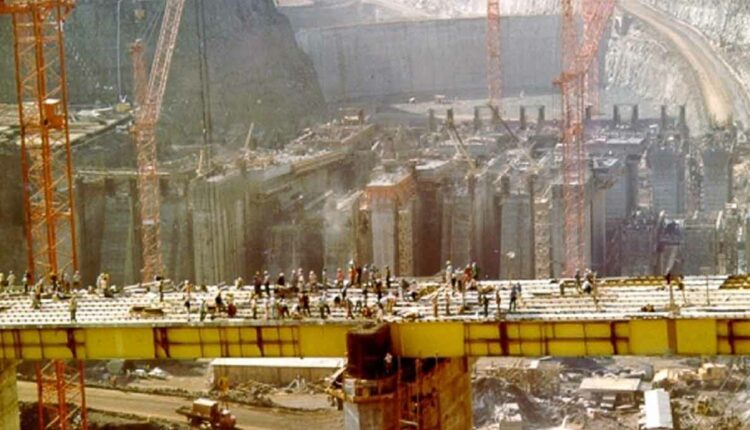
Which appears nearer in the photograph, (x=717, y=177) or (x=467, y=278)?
(x=467, y=278)

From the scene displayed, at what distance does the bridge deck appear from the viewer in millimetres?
43188

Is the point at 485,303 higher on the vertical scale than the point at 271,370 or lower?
higher

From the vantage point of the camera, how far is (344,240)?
81688 millimetres

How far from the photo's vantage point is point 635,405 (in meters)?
67.0

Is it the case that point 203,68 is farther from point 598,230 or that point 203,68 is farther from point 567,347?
point 567,347

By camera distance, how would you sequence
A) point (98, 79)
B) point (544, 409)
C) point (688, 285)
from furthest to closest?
point (98, 79)
point (544, 409)
point (688, 285)

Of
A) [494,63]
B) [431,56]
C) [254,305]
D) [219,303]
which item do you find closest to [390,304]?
[254,305]

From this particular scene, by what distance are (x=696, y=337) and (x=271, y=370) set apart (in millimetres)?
32786

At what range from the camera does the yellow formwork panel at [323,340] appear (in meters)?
45.5

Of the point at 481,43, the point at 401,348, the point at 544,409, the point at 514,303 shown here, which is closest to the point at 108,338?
the point at 401,348

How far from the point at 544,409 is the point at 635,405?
4301mm

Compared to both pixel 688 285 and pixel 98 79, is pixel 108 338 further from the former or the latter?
pixel 98 79

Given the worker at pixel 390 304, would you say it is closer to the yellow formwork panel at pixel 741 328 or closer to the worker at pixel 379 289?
the worker at pixel 379 289

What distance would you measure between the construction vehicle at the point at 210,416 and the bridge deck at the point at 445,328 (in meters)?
14.9
